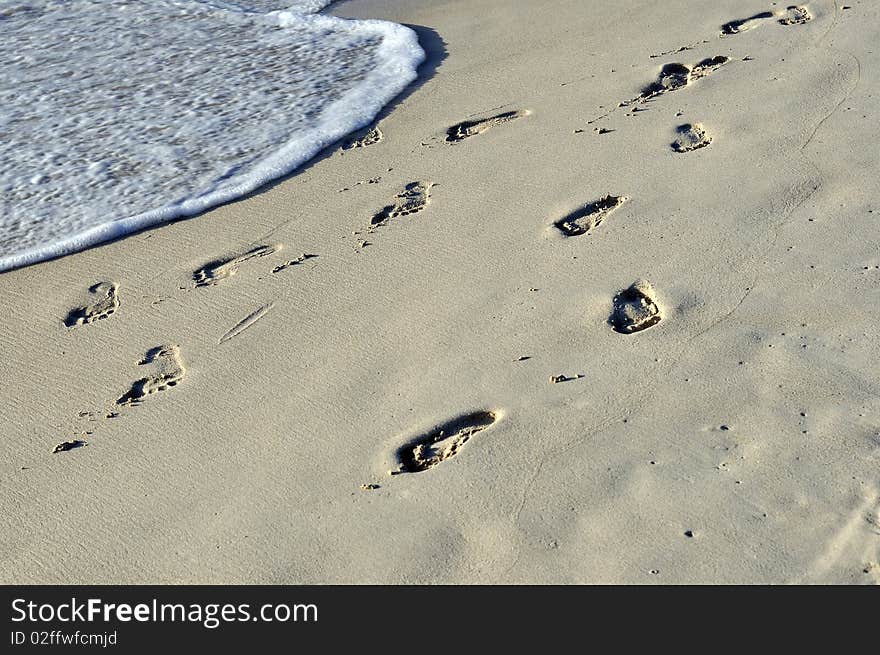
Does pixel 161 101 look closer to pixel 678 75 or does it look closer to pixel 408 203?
pixel 408 203

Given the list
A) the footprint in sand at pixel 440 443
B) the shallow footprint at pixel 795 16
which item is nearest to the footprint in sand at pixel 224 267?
the footprint in sand at pixel 440 443

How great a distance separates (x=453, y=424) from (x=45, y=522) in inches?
41.9

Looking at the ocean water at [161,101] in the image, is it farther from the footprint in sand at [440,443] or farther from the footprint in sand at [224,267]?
the footprint in sand at [440,443]

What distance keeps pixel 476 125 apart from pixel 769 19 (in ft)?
5.10

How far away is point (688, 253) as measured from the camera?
310cm

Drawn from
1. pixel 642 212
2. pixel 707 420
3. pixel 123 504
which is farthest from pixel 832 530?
pixel 123 504

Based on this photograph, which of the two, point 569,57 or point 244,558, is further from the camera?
point 569,57

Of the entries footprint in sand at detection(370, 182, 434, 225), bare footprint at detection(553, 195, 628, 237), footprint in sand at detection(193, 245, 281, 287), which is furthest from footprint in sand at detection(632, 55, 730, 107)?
footprint in sand at detection(193, 245, 281, 287)

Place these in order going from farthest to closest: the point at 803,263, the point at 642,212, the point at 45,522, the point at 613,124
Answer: the point at 613,124, the point at 642,212, the point at 803,263, the point at 45,522

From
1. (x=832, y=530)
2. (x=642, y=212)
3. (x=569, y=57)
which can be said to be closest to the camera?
(x=832, y=530)

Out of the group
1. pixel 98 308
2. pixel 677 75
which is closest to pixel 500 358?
pixel 98 308

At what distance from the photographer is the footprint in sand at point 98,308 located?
3.33 meters

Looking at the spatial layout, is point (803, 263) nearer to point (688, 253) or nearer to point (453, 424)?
point (688, 253)

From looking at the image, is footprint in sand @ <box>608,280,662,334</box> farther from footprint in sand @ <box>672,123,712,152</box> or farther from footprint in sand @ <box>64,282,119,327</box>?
footprint in sand @ <box>64,282,119,327</box>
